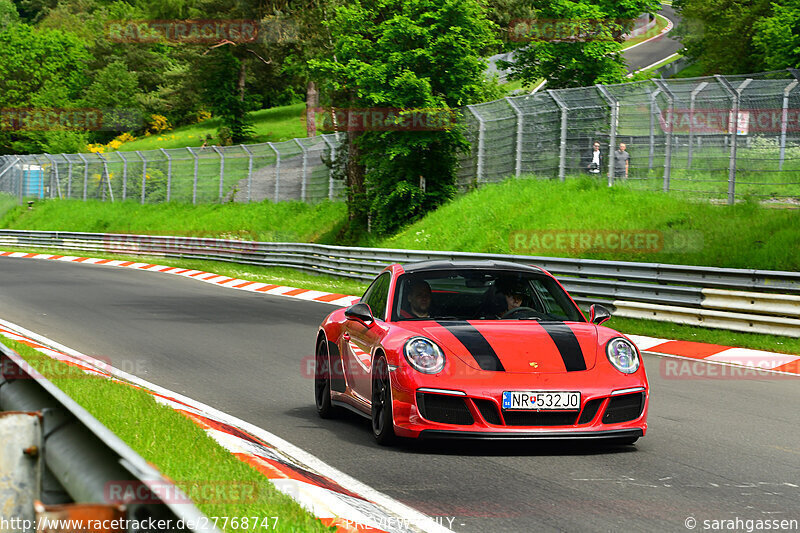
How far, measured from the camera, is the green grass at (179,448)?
5023mm

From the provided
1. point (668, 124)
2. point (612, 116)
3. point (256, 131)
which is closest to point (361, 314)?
point (668, 124)

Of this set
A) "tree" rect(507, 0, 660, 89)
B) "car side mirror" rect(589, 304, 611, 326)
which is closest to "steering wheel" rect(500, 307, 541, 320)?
"car side mirror" rect(589, 304, 611, 326)

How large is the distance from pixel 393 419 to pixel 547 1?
126 ft

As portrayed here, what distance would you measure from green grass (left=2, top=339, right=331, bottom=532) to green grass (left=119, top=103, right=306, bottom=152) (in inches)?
2762

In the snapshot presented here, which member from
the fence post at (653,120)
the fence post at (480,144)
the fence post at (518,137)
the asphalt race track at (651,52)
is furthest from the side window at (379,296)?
the asphalt race track at (651,52)

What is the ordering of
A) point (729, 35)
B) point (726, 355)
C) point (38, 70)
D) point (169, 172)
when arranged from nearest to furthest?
point (726, 355) → point (169, 172) → point (729, 35) → point (38, 70)

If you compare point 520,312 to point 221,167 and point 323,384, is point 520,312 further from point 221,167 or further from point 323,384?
point 221,167

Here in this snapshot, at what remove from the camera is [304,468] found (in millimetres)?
6621

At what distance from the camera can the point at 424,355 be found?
7.12 meters

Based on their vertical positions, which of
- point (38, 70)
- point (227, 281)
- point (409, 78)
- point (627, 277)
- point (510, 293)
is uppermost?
point (38, 70)

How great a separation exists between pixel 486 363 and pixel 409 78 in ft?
71.2

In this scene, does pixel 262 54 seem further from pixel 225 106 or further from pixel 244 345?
pixel 244 345

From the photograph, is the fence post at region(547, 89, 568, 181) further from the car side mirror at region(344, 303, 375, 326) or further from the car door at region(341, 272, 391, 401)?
the car side mirror at region(344, 303, 375, 326)

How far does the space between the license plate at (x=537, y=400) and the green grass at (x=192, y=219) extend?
95.6 ft
